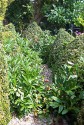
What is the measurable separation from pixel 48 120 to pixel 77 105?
0.56 metres

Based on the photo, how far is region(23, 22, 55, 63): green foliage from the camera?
8191 mm

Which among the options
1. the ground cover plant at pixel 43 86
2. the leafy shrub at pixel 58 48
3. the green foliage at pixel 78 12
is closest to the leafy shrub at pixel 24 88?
the ground cover plant at pixel 43 86

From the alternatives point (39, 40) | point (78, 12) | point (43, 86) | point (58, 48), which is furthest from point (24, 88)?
point (78, 12)

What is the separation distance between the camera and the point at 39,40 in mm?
8820

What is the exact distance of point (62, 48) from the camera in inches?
270

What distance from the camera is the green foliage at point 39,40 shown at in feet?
26.9

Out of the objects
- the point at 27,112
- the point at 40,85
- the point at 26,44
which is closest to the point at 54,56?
the point at 26,44

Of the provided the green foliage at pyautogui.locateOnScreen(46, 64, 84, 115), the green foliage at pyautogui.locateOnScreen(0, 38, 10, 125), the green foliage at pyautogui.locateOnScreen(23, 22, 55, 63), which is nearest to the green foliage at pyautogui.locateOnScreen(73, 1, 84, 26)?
the green foliage at pyautogui.locateOnScreen(23, 22, 55, 63)

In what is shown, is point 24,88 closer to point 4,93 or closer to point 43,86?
point 43,86

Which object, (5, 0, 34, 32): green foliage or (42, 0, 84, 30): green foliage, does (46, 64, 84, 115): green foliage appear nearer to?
(42, 0, 84, 30): green foliage

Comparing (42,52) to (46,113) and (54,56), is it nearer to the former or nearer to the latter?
(54,56)

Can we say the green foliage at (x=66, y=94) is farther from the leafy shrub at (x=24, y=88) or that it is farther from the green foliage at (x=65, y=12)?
the green foliage at (x=65, y=12)

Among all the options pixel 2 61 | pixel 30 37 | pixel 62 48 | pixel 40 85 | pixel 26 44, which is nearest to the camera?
pixel 2 61

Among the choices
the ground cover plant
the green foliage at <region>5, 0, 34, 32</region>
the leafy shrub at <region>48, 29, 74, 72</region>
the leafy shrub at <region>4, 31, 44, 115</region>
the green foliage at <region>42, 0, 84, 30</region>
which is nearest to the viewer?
the ground cover plant
